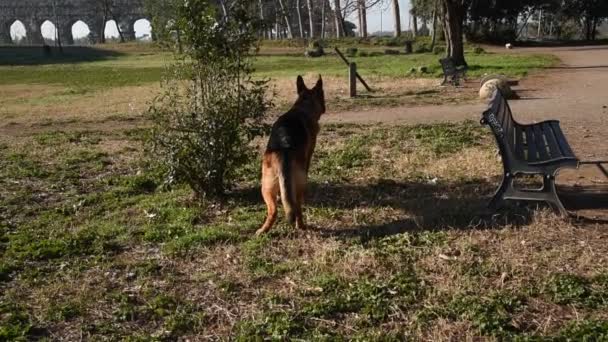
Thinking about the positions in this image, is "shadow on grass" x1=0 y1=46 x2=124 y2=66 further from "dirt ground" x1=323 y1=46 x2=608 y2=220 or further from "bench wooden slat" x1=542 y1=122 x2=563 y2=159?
"bench wooden slat" x1=542 y1=122 x2=563 y2=159

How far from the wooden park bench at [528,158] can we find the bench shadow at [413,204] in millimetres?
169

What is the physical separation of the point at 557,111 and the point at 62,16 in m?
79.1

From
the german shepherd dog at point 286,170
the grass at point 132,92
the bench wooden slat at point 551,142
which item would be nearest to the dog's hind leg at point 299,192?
the german shepherd dog at point 286,170

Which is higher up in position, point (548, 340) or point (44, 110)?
point (44, 110)

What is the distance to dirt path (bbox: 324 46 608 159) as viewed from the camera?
8.77 meters

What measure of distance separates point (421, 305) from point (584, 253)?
4.62 ft

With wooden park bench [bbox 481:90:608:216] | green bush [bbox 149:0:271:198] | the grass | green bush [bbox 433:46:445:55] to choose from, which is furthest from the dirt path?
green bush [bbox 433:46:445:55]

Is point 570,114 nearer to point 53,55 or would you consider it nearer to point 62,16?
point 53,55

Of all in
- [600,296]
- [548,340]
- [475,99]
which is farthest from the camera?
[475,99]

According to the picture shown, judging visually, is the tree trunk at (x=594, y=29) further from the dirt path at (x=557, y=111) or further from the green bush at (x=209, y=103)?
the green bush at (x=209, y=103)

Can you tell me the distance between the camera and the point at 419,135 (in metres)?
9.33

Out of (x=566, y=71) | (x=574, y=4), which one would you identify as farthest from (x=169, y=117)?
(x=574, y=4)

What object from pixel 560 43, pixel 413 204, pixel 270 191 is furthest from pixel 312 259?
pixel 560 43

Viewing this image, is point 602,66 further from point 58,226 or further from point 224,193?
point 58,226
